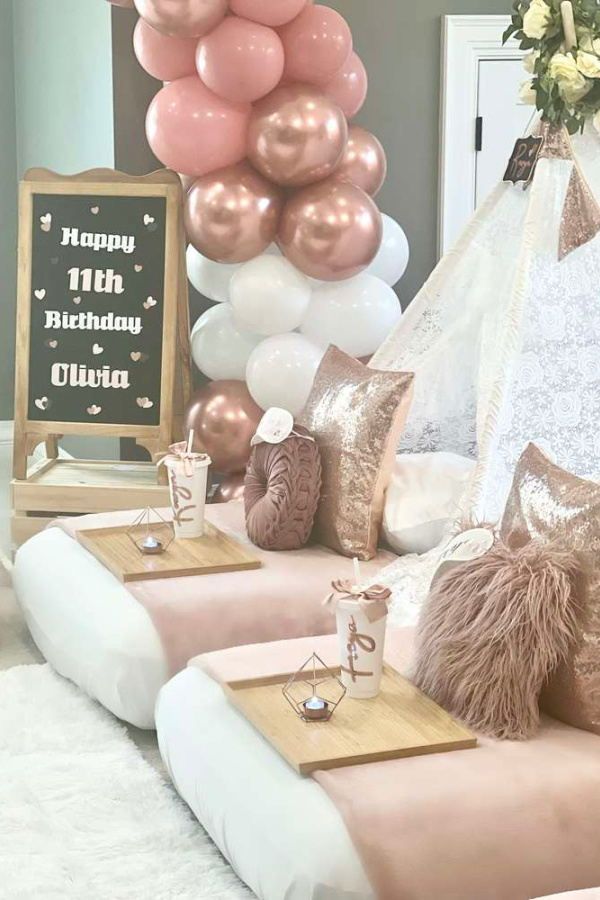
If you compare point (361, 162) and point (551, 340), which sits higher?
point (361, 162)

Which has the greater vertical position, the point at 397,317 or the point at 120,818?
the point at 397,317

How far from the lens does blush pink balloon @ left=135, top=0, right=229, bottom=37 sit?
3.93m

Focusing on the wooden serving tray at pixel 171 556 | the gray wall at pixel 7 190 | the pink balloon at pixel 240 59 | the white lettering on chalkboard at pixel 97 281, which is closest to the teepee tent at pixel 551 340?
the wooden serving tray at pixel 171 556

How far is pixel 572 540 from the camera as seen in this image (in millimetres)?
2279

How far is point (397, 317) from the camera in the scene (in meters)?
4.30

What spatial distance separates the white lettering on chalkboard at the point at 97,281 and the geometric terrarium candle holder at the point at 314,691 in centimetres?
223

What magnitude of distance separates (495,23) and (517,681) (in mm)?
3233

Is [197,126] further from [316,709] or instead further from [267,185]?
[316,709]

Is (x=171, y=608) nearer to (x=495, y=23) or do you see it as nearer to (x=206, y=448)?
(x=206, y=448)

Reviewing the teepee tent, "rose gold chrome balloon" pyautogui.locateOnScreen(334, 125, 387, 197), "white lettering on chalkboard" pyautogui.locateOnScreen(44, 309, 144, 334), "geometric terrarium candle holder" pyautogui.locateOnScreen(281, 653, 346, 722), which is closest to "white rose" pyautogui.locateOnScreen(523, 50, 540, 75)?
the teepee tent

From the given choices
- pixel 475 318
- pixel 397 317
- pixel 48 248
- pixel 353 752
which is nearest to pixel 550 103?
pixel 475 318

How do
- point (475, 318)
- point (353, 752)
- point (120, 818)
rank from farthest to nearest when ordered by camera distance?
point (475, 318) < point (120, 818) < point (353, 752)

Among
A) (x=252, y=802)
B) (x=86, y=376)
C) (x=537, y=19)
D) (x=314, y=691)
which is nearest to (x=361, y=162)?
(x=86, y=376)

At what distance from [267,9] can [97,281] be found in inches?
41.7
